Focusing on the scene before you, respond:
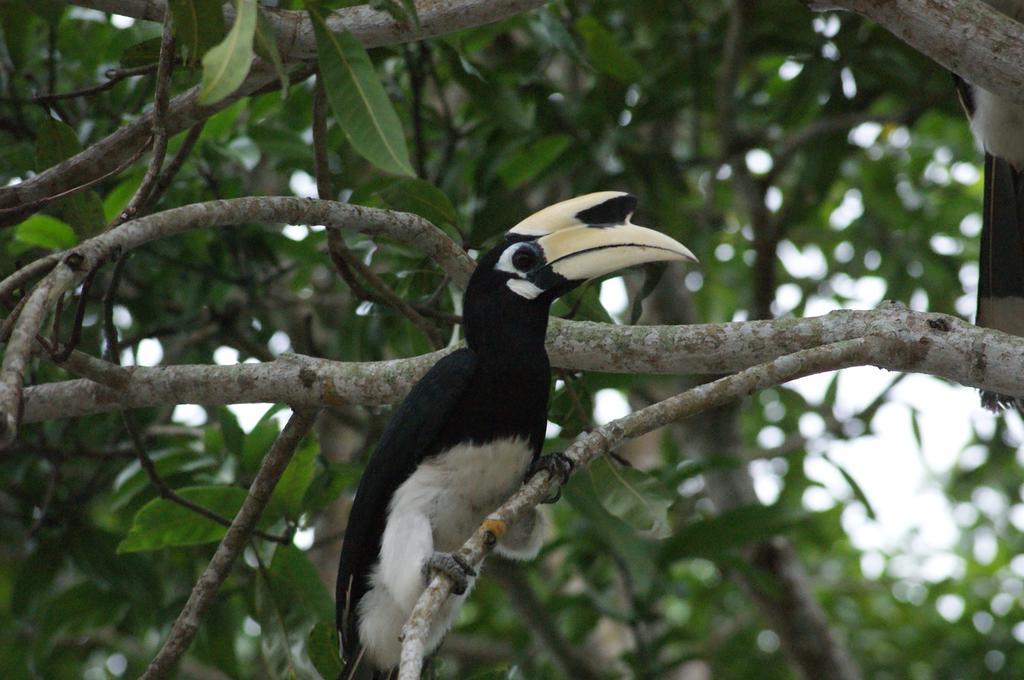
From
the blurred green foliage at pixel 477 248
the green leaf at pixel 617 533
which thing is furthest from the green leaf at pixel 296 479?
the green leaf at pixel 617 533

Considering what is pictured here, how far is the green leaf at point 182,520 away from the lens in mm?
2975

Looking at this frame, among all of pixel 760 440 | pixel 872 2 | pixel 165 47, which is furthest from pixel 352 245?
pixel 760 440

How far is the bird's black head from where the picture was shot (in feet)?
8.50

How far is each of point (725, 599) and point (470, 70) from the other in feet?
13.3

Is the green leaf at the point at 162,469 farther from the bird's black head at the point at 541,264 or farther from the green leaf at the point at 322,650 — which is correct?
the bird's black head at the point at 541,264

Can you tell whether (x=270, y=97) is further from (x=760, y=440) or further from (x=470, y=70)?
(x=760, y=440)

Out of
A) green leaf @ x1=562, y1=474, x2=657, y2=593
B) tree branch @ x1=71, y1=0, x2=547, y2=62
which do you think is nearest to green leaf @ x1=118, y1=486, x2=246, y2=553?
green leaf @ x1=562, y1=474, x2=657, y2=593

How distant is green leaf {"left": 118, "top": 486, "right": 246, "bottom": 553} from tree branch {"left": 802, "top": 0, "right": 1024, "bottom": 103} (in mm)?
1911

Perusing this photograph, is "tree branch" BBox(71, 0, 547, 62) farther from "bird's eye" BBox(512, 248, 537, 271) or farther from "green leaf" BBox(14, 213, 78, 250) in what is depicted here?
"green leaf" BBox(14, 213, 78, 250)

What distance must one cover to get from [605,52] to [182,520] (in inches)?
79.5

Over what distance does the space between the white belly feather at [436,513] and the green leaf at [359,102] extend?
96 cm

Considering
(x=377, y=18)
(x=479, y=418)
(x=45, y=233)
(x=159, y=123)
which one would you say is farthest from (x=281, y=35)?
(x=45, y=233)

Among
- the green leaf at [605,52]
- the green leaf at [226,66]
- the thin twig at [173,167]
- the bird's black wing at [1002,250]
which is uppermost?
the green leaf at [226,66]

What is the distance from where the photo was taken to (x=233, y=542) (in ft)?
8.44
